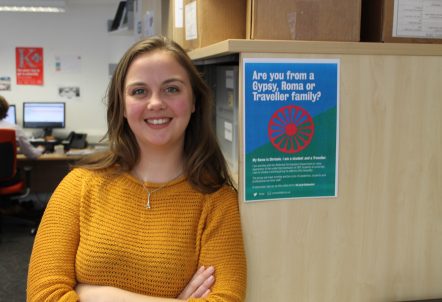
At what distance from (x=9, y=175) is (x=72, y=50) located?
202cm

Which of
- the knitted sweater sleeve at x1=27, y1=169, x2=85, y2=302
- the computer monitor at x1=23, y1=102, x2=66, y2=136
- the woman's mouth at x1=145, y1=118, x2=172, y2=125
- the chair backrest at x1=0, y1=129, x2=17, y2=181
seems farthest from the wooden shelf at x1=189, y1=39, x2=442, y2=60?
the computer monitor at x1=23, y1=102, x2=66, y2=136

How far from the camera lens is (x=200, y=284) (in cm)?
116

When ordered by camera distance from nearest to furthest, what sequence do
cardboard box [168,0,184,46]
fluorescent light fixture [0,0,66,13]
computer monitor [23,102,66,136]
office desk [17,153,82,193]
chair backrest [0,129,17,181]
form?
cardboard box [168,0,184,46] → chair backrest [0,129,17,181] → fluorescent light fixture [0,0,66,13] → office desk [17,153,82,193] → computer monitor [23,102,66,136]

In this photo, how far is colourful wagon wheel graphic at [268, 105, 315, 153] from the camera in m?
1.18

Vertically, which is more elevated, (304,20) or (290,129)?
(304,20)

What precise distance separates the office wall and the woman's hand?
471 centimetres

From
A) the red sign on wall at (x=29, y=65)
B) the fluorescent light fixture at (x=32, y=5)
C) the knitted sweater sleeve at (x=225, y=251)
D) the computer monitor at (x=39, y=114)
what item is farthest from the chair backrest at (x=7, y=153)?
the knitted sweater sleeve at (x=225, y=251)

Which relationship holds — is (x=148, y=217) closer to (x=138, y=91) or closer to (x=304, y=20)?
(x=138, y=91)

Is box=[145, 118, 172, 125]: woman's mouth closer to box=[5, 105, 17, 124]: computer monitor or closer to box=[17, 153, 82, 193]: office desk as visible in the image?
box=[17, 153, 82, 193]: office desk

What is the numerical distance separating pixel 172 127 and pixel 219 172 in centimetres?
21

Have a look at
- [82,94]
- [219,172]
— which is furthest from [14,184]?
[219,172]

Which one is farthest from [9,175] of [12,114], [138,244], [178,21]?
[138,244]

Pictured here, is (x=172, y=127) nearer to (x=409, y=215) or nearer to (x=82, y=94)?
(x=409, y=215)

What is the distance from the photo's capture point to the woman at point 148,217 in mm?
1177
